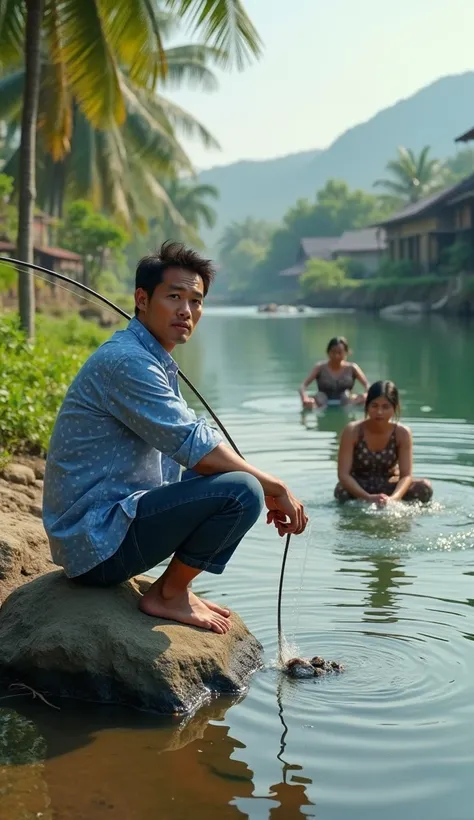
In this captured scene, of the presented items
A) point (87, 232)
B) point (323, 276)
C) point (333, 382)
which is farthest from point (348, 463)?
point (323, 276)

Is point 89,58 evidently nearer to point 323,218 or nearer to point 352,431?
point 352,431

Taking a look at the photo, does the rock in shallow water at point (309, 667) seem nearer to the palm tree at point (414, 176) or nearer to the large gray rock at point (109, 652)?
the large gray rock at point (109, 652)

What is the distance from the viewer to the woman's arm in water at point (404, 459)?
7.88m

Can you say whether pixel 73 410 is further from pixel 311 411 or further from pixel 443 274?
pixel 443 274

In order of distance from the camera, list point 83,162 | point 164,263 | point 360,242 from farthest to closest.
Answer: point 360,242
point 83,162
point 164,263

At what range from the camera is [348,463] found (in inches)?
317

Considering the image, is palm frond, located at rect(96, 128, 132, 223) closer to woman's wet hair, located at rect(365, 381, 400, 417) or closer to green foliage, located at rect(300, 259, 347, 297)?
woman's wet hair, located at rect(365, 381, 400, 417)

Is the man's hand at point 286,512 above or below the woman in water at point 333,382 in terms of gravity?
above

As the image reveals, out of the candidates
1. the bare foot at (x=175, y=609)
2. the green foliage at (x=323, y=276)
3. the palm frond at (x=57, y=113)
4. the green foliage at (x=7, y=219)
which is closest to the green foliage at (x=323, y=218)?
the green foliage at (x=323, y=276)

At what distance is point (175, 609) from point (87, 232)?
3122cm

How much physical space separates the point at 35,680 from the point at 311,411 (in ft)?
33.0

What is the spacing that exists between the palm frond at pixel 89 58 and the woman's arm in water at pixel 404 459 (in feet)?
20.5

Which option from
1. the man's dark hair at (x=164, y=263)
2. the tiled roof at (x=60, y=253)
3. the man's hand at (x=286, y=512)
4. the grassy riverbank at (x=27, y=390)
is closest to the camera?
the man's hand at (x=286, y=512)

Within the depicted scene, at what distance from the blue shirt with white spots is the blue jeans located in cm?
7
